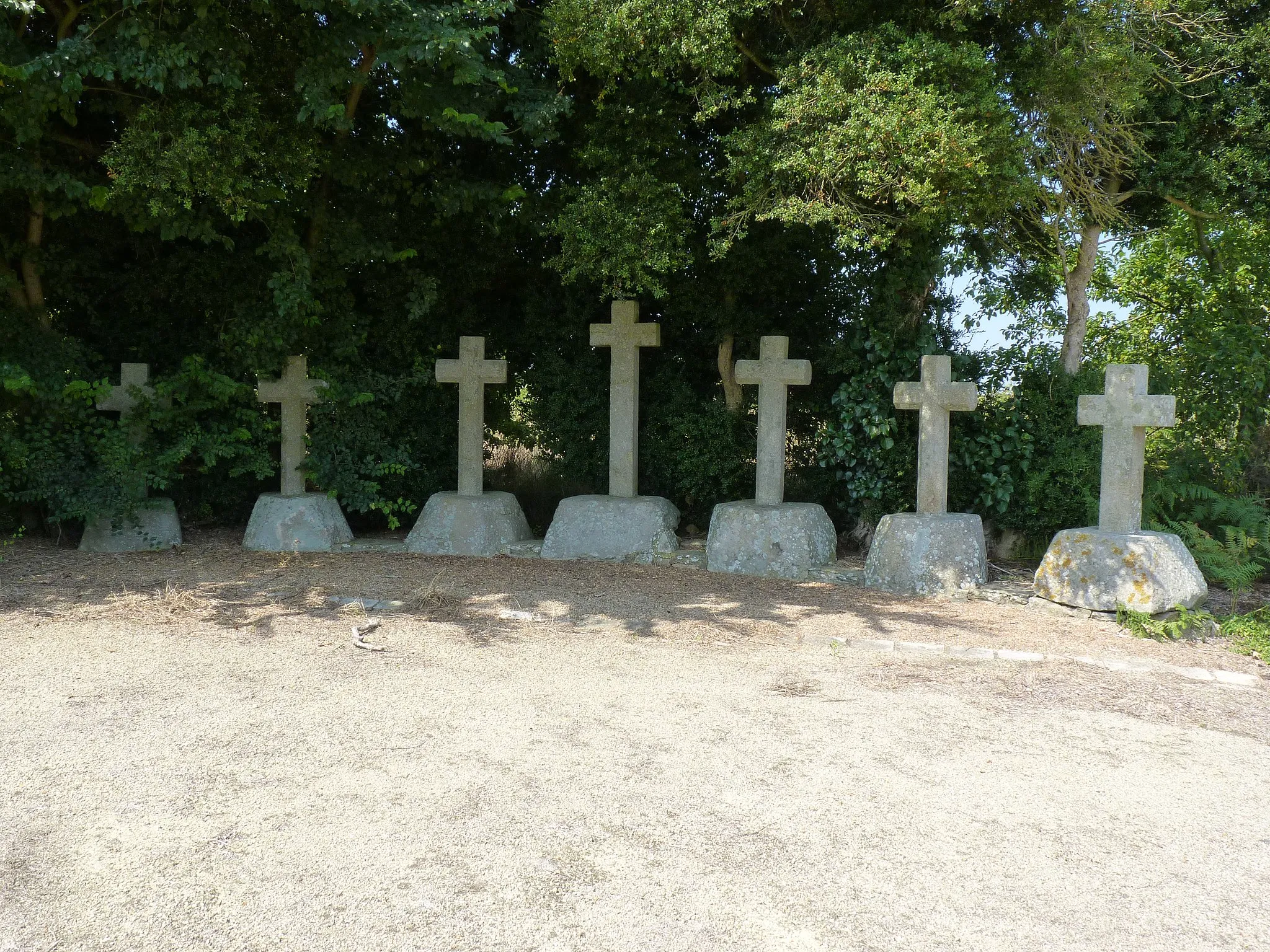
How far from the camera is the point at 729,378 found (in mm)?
9148

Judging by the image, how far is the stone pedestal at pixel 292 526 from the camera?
8773 mm

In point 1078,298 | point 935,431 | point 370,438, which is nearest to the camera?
point 935,431

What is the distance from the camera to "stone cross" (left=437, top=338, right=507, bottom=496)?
8.95 metres

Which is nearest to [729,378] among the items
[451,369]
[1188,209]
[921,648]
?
[451,369]

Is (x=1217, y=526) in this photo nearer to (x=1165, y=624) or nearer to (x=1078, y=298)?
(x=1165, y=624)

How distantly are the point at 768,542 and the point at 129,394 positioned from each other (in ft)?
17.7

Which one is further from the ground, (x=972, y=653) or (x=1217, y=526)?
(x=1217, y=526)

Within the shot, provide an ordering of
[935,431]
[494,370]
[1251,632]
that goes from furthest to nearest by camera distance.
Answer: [494,370] → [935,431] → [1251,632]

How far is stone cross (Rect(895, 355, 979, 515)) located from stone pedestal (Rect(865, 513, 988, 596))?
Answer: 0.18 meters

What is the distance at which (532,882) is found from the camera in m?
2.94

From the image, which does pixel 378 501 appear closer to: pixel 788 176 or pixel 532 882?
pixel 788 176

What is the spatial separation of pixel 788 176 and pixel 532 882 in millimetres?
5714

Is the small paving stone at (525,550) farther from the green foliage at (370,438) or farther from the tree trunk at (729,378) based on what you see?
the tree trunk at (729,378)

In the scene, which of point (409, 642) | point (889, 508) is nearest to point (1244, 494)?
point (889, 508)
